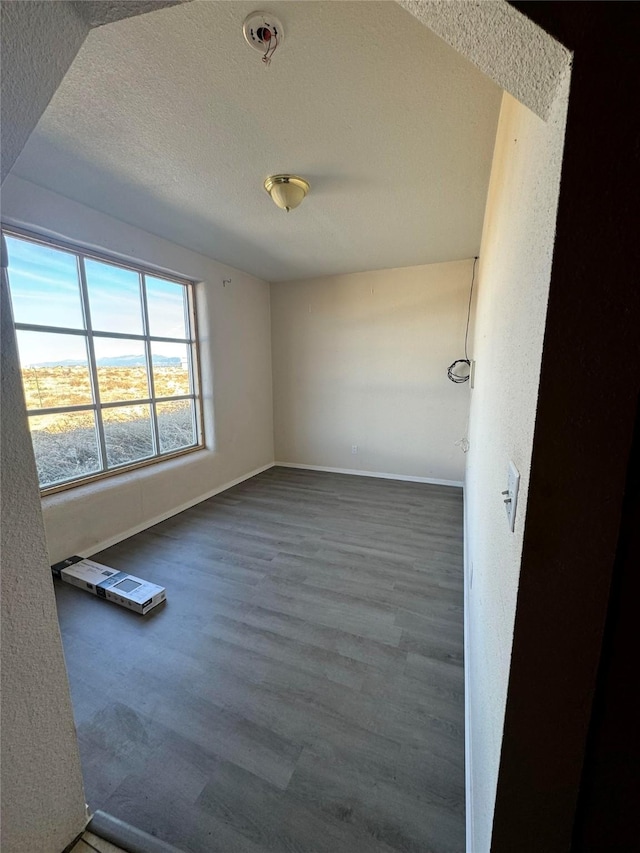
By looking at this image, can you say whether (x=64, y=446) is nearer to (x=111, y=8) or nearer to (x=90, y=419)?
(x=90, y=419)

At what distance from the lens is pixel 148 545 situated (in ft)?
9.12

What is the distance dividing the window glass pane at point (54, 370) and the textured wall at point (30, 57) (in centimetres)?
210

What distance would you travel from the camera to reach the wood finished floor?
3.52 ft

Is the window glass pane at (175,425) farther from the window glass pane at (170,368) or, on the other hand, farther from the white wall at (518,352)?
the white wall at (518,352)

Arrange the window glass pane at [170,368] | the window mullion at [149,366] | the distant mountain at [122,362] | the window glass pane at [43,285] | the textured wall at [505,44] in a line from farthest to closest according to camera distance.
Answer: the window glass pane at [170,368], the window mullion at [149,366], the distant mountain at [122,362], the window glass pane at [43,285], the textured wall at [505,44]

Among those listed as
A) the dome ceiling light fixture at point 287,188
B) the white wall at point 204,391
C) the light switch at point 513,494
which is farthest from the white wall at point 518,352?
the white wall at point 204,391

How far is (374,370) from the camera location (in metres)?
4.37

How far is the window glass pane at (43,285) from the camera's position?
225 centimetres

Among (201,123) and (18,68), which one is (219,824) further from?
(201,123)

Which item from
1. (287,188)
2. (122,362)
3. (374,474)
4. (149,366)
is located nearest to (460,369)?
(374,474)

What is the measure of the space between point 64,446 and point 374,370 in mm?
3390

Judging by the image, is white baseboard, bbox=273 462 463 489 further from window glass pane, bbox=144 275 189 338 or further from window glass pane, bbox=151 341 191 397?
window glass pane, bbox=144 275 189 338

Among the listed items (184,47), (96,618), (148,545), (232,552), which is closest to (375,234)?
(184,47)

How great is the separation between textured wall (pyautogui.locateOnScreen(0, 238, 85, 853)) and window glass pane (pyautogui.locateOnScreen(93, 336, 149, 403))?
2.29 m
